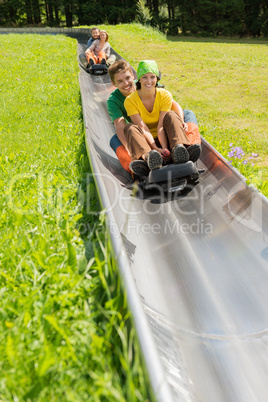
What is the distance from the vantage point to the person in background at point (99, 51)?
8891 millimetres

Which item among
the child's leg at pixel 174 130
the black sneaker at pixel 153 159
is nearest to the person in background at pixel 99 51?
the child's leg at pixel 174 130

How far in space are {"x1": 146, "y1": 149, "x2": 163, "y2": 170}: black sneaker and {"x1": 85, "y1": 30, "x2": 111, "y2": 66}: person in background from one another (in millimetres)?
6802

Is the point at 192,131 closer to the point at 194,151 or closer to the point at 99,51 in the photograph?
the point at 194,151

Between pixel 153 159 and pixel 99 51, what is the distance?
7.53 m

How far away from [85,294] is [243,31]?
27028mm

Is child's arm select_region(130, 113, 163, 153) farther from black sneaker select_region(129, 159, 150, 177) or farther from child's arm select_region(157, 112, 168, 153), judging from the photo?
black sneaker select_region(129, 159, 150, 177)

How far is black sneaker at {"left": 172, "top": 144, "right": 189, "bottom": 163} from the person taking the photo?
298cm

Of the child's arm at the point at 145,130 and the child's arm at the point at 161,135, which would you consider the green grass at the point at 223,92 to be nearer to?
the child's arm at the point at 161,135

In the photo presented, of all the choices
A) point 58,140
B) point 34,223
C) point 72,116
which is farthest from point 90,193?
point 72,116

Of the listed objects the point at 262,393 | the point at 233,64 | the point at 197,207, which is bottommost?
the point at 262,393

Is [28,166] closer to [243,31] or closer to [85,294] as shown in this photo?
[85,294]

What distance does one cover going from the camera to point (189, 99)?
22.7 ft

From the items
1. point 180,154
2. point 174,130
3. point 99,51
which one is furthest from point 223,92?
point 180,154

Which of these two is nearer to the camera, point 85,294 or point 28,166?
point 85,294
